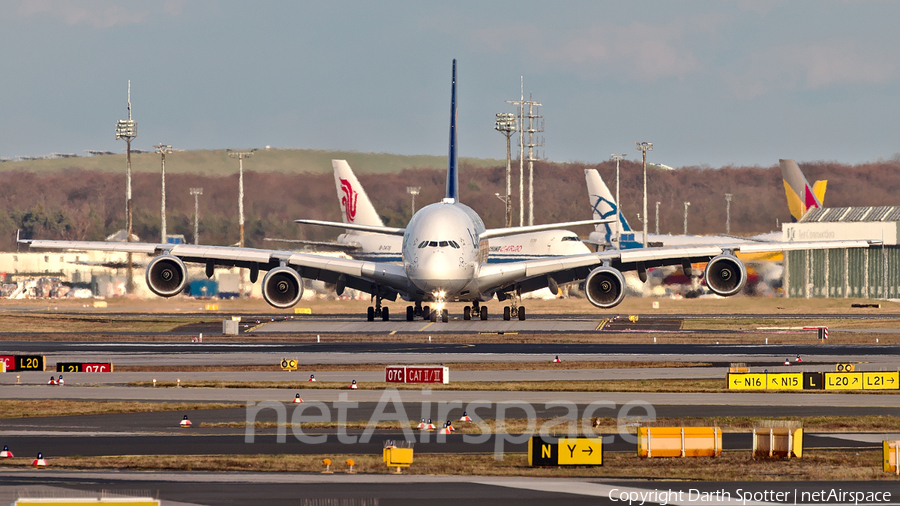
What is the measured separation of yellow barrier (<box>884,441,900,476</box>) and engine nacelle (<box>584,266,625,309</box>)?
37432mm

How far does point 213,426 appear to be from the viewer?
74.0 ft

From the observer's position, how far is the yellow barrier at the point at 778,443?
18.4m

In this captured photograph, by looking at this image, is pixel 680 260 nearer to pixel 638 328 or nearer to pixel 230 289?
pixel 638 328

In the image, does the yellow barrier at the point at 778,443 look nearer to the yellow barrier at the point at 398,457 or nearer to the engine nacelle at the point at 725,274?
the yellow barrier at the point at 398,457

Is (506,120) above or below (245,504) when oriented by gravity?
above

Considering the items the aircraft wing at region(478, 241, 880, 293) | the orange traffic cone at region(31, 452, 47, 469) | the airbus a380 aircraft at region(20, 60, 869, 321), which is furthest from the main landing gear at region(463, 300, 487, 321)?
the orange traffic cone at region(31, 452, 47, 469)

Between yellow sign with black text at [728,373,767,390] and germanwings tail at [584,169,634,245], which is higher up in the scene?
germanwings tail at [584,169,634,245]

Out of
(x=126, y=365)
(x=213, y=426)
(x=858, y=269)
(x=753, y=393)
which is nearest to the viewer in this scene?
(x=213, y=426)

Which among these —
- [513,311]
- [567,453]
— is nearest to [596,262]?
[513,311]

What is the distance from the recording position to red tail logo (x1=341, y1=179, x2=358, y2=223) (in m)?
82.9

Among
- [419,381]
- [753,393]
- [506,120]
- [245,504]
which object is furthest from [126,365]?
[506,120]

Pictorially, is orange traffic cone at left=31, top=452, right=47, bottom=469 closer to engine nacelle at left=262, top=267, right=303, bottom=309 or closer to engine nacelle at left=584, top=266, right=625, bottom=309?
engine nacelle at left=262, top=267, right=303, bottom=309

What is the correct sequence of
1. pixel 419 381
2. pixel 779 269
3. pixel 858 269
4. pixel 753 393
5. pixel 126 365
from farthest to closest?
1. pixel 858 269
2. pixel 779 269
3. pixel 126 365
4. pixel 419 381
5. pixel 753 393

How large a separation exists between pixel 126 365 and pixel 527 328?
22.6 meters
